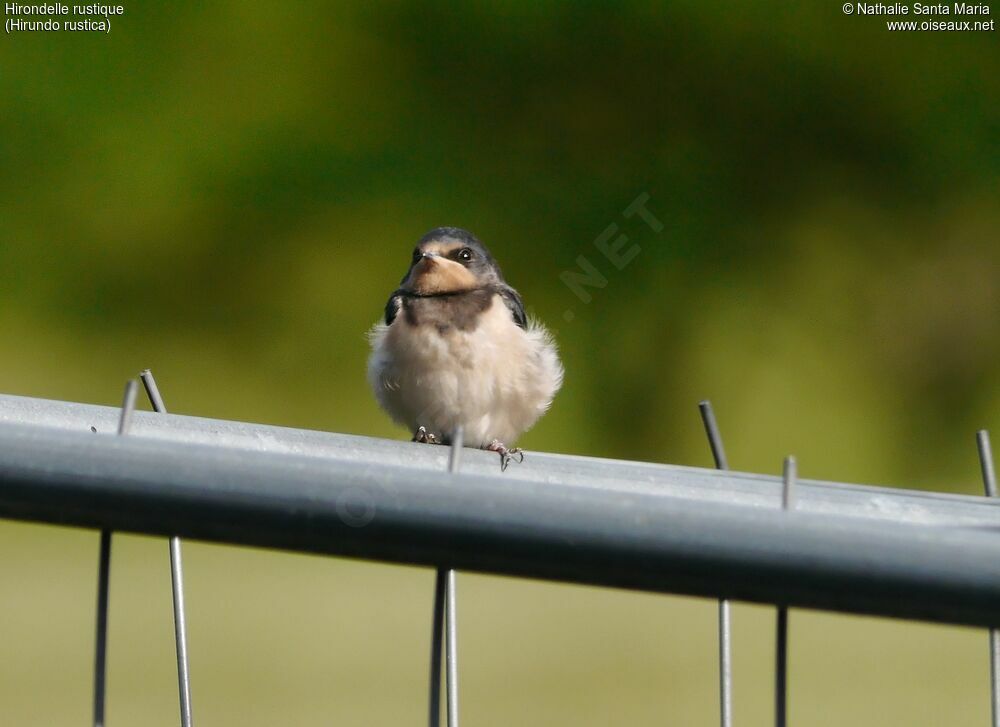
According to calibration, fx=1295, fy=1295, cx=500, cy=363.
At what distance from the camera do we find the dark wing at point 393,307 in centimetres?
167

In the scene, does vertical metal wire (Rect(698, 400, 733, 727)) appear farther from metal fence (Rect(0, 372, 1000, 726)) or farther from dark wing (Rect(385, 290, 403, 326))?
dark wing (Rect(385, 290, 403, 326))

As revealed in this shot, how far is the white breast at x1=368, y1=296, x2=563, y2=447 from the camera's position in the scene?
1.58 meters

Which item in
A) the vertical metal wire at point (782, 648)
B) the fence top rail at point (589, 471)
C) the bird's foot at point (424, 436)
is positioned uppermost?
the bird's foot at point (424, 436)

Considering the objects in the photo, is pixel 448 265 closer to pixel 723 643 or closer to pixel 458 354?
pixel 458 354

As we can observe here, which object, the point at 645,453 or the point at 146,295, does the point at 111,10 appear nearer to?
the point at 146,295

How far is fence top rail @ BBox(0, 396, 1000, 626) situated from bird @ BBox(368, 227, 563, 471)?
3.36 feet

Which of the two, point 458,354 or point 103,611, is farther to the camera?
point 458,354

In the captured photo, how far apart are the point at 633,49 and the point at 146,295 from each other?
0.80 metres

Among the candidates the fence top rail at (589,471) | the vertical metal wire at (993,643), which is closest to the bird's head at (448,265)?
the fence top rail at (589,471)

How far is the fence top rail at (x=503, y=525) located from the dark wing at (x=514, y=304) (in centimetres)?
118

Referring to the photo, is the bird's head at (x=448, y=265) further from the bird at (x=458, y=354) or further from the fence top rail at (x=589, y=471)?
the fence top rail at (x=589, y=471)

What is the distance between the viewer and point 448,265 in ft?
5.45

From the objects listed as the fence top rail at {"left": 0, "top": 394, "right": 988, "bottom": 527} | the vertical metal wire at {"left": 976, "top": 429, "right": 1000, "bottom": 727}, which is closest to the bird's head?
the fence top rail at {"left": 0, "top": 394, "right": 988, "bottom": 527}

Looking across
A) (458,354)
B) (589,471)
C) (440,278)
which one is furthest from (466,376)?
(589,471)
